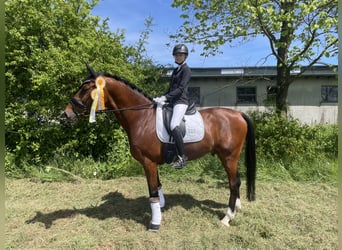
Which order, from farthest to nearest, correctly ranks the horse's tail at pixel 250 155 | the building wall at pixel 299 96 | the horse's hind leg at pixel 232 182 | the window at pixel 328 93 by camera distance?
the window at pixel 328 93, the building wall at pixel 299 96, the horse's tail at pixel 250 155, the horse's hind leg at pixel 232 182

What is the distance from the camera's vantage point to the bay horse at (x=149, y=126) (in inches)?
148

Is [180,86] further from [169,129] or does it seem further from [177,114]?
[169,129]

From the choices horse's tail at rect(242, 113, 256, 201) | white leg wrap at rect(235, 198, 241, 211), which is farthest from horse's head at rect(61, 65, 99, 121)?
white leg wrap at rect(235, 198, 241, 211)

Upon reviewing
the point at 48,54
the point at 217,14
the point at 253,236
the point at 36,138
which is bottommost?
the point at 253,236

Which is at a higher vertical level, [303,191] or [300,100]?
[300,100]

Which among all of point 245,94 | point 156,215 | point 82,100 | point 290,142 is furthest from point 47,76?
point 245,94

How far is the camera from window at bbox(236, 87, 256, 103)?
15977mm

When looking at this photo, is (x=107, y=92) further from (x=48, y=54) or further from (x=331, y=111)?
Answer: (x=331, y=111)

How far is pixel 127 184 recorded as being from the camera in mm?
5762

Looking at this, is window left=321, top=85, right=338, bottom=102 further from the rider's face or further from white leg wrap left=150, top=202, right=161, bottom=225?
white leg wrap left=150, top=202, right=161, bottom=225

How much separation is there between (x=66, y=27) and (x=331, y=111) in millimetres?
14931

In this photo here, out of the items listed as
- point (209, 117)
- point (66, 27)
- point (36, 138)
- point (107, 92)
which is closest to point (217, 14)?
point (66, 27)

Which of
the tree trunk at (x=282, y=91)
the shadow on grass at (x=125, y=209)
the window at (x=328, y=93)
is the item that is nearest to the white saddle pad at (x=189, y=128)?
the shadow on grass at (x=125, y=209)

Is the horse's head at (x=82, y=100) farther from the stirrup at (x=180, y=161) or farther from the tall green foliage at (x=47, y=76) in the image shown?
the tall green foliage at (x=47, y=76)
